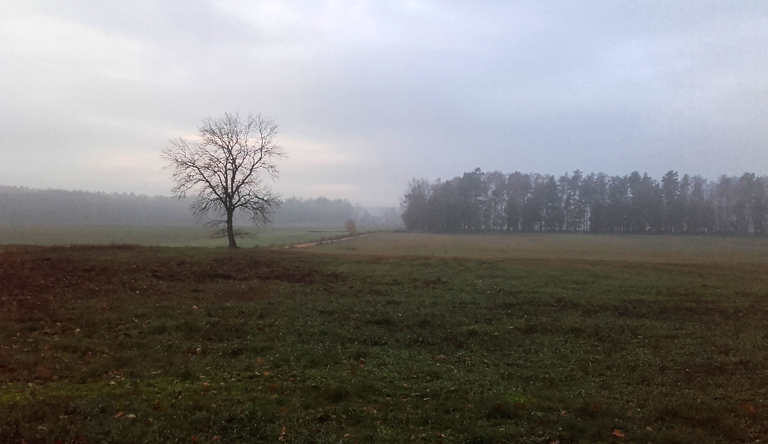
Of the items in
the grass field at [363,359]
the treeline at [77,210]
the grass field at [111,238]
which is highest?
the treeline at [77,210]

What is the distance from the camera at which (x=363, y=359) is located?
10570 millimetres

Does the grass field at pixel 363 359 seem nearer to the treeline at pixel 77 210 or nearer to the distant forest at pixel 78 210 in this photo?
the distant forest at pixel 78 210

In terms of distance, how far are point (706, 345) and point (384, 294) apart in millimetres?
11465

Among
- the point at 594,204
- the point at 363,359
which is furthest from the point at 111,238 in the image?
the point at 594,204

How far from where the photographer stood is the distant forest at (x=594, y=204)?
100 meters

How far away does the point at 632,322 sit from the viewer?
1519cm

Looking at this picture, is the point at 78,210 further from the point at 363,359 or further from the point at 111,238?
the point at 363,359

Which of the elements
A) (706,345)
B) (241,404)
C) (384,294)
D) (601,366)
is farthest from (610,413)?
(384,294)

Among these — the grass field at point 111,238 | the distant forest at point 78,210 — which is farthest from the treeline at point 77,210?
the grass field at point 111,238

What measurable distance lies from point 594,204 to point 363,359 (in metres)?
114

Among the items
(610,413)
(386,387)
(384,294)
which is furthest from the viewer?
(384,294)

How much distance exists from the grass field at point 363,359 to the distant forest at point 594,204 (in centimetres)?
9392

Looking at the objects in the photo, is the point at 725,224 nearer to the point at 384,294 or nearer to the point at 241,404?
the point at 384,294

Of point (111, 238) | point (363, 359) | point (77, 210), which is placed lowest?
point (363, 359)
